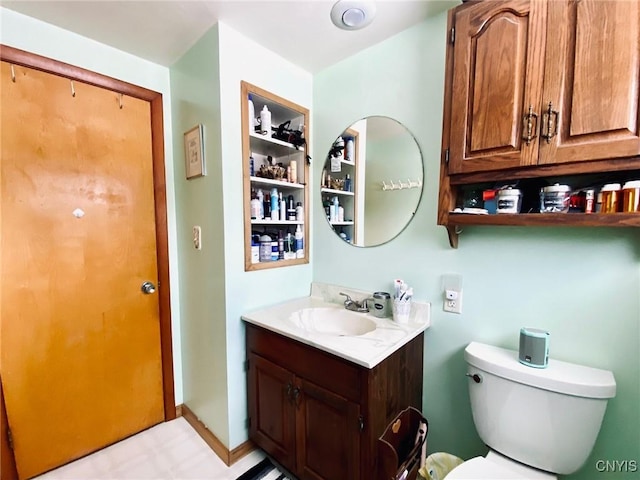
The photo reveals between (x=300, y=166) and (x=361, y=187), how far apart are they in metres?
0.46

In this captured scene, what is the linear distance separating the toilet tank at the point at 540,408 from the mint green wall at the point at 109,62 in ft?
5.95

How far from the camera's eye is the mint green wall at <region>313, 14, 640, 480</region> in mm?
1001

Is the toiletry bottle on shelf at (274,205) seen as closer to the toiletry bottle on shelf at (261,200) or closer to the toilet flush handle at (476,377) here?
the toiletry bottle on shelf at (261,200)

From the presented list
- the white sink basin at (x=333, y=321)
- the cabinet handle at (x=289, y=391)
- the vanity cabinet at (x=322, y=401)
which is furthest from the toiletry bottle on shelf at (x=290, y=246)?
the cabinet handle at (x=289, y=391)

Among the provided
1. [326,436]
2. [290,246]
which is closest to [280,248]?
[290,246]

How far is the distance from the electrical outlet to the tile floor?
4.44 feet

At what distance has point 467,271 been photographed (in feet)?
4.28

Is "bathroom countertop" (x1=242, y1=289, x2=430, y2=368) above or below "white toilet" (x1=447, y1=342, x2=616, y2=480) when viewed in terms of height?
above

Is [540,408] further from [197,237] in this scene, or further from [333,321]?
[197,237]

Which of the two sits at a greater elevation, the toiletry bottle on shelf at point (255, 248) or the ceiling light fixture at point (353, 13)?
the ceiling light fixture at point (353, 13)

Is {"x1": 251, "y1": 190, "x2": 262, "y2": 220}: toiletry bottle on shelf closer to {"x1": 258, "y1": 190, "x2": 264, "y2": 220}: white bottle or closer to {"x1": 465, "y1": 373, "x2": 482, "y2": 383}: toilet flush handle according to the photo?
{"x1": 258, "y1": 190, "x2": 264, "y2": 220}: white bottle

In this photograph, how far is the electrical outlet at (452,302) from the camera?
4.36 ft

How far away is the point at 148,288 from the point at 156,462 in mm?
982

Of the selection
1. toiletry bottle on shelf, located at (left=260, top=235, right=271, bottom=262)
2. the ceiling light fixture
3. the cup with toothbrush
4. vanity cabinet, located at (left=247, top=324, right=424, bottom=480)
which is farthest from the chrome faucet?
the ceiling light fixture
